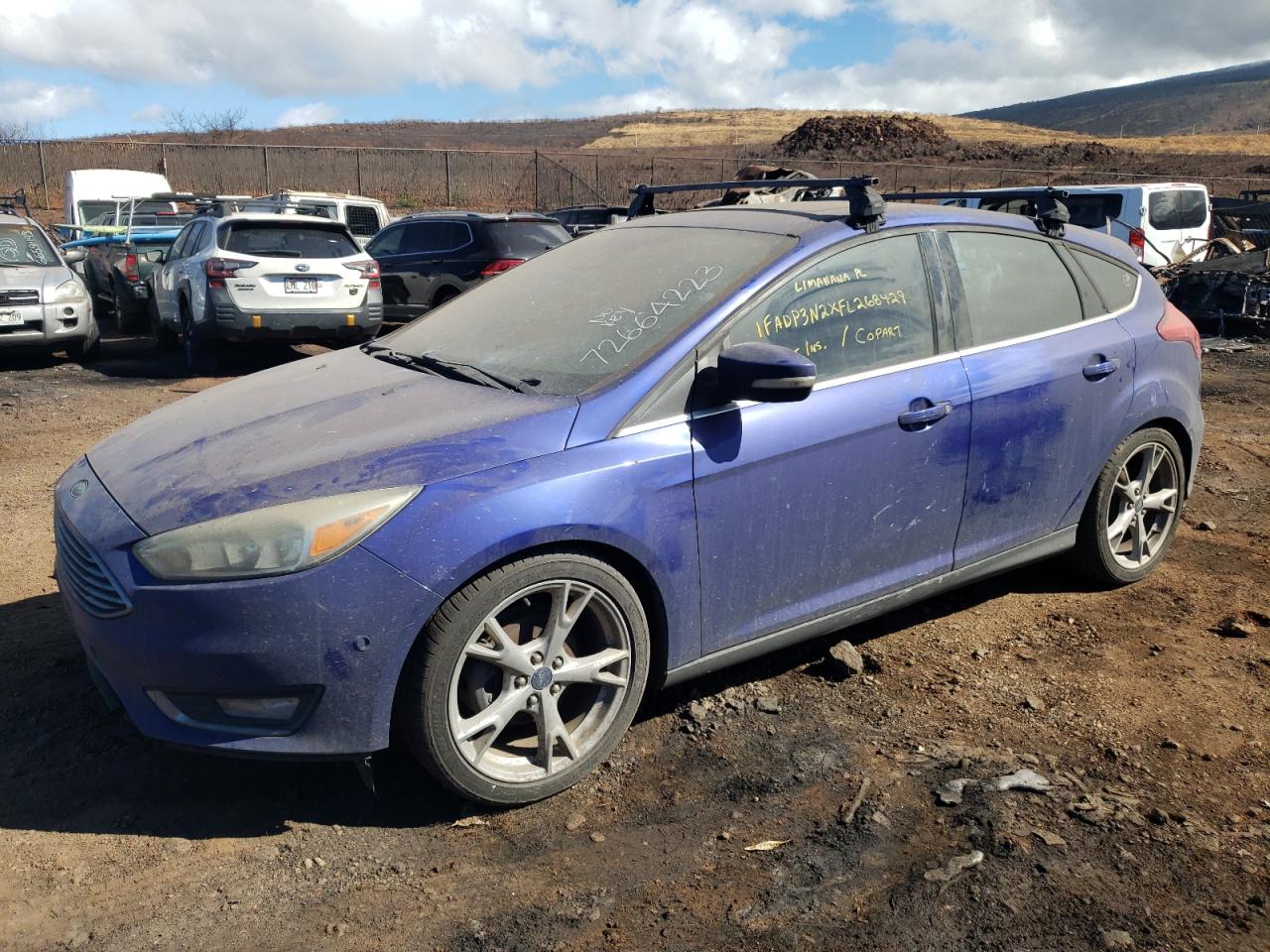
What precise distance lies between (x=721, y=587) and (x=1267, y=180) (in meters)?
36.0

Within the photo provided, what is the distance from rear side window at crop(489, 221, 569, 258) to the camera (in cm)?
1253

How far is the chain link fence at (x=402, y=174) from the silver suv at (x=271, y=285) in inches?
778

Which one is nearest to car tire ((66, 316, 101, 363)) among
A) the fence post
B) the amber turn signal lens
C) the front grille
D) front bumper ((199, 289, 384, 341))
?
front bumper ((199, 289, 384, 341))

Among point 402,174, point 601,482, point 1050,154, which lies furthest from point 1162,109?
point 601,482

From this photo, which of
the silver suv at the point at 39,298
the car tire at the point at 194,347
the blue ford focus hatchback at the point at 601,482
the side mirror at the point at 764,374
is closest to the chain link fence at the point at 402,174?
the car tire at the point at 194,347

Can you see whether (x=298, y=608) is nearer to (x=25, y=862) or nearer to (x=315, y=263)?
(x=25, y=862)

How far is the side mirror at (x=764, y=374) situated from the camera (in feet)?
10.4

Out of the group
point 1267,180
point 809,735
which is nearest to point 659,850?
point 809,735

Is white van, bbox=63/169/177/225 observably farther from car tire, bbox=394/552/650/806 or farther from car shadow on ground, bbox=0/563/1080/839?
car tire, bbox=394/552/650/806

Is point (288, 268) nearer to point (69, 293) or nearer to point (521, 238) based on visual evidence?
point (69, 293)

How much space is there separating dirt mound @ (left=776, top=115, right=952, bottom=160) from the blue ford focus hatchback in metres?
47.3

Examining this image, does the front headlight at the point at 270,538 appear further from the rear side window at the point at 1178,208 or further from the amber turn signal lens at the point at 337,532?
the rear side window at the point at 1178,208

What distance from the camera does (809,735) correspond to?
3.53 metres

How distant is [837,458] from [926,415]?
412 mm
